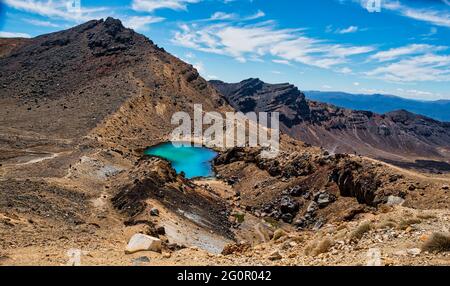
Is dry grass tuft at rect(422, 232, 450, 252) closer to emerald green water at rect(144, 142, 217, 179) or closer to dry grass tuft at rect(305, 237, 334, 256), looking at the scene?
dry grass tuft at rect(305, 237, 334, 256)

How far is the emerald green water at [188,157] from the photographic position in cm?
8351

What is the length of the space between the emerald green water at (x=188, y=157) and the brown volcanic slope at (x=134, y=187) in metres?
3.33

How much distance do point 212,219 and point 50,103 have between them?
3092 inches

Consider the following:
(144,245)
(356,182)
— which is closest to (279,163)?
(356,182)

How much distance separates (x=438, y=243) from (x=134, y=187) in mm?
32851

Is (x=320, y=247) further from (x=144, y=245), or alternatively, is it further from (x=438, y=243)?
(x=144, y=245)

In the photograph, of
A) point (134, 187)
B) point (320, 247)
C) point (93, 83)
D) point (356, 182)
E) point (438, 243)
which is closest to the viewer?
point (438, 243)

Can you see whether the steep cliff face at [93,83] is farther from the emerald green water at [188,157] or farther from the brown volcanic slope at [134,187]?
the emerald green water at [188,157]

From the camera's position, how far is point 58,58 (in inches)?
5714

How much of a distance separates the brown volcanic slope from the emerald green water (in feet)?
10.9

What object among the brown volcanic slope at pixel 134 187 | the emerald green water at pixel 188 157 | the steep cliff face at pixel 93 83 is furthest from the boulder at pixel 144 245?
the steep cliff face at pixel 93 83

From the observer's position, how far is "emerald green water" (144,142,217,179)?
274 ft

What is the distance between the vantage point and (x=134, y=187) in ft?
142
